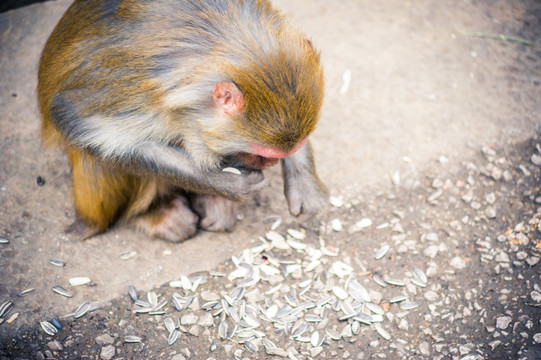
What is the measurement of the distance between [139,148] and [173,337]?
1319 millimetres

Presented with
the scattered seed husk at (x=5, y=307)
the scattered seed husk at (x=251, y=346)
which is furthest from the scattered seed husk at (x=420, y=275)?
the scattered seed husk at (x=5, y=307)

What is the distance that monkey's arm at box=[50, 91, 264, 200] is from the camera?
11.1ft

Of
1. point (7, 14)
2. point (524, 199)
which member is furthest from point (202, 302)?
point (7, 14)

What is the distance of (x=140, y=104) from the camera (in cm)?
330

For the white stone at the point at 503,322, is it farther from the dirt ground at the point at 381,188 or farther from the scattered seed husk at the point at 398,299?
the scattered seed husk at the point at 398,299

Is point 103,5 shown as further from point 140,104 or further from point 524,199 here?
point 524,199

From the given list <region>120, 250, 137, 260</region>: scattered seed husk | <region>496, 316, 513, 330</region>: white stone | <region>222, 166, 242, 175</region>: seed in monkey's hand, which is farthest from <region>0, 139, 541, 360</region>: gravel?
<region>222, 166, 242, 175</region>: seed in monkey's hand

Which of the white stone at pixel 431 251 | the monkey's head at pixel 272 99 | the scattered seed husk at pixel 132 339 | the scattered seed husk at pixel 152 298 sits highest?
the monkey's head at pixel 272 99

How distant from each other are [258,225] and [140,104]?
163 centimetres

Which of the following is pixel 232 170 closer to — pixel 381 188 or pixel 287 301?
pixel 287 301

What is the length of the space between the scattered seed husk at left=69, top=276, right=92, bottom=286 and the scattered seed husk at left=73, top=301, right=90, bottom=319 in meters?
0.18

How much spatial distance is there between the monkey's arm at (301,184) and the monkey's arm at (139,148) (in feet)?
1.58

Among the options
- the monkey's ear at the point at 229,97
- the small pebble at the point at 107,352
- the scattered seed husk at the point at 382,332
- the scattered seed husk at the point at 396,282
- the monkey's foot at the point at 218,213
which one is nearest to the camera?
the monkey's ear at the point at 229,97

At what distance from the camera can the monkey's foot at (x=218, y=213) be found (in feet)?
14.1
